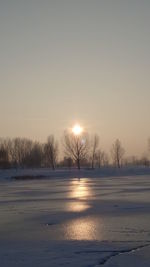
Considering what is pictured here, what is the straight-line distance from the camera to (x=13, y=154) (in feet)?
405

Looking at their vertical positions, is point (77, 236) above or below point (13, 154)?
below

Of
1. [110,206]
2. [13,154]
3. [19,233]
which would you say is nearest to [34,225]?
[19,233]

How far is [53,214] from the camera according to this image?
14461 mm

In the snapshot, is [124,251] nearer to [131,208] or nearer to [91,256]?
[91,256]

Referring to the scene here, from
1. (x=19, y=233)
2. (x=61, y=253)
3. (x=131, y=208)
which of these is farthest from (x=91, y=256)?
(x=131, y=208)

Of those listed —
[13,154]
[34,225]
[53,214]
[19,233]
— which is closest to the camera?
[19,233]

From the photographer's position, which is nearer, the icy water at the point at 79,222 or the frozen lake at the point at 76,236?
the frozen lake at the point at 76,236

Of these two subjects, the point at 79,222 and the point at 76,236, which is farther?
the point at 79,222

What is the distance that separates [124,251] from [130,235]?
172cm

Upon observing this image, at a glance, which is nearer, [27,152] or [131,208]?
[131,208]

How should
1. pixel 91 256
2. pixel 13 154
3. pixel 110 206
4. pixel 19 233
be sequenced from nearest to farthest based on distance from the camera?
pixel 91 256 → pixel 19 233 → pixel 110 206 → pixel 13 154

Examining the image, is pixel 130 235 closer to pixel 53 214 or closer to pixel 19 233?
pixel 19 233

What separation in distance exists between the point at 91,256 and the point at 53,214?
6.76 meters

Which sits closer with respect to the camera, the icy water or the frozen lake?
the frozen lake
